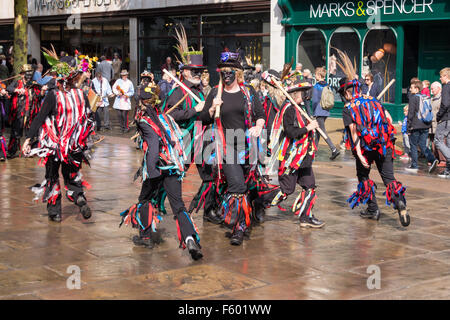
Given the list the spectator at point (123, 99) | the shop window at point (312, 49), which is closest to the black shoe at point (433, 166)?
the spectator at point (123, 99)

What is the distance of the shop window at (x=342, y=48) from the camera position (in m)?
22.1

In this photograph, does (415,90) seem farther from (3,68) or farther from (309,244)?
(3,68)

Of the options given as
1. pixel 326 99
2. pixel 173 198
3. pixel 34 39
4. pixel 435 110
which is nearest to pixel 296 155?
pixel 173 198

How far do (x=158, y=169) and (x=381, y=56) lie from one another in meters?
15.2

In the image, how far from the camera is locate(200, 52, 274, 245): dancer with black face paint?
8.04m

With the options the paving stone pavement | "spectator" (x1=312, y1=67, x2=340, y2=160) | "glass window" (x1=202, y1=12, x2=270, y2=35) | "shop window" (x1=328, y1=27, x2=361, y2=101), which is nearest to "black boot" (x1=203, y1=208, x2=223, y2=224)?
the paving stone pavement

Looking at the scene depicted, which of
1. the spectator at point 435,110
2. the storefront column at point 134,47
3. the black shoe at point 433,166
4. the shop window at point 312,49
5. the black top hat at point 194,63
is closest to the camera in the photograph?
the black top hat at point 194,63

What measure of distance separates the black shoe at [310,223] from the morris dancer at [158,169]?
1866mm

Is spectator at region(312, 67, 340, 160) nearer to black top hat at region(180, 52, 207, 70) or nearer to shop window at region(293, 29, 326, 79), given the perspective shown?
black top hat at region(180, 52, 207, 70)

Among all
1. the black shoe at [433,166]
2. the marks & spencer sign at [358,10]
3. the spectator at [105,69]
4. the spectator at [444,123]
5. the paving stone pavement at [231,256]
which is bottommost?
the paving stone pavement at [231,256]

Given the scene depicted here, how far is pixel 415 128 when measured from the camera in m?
13.8

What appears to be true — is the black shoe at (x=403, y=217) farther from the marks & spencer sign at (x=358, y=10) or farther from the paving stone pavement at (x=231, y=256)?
the marks & spencer sign at (x=358, y=10)
